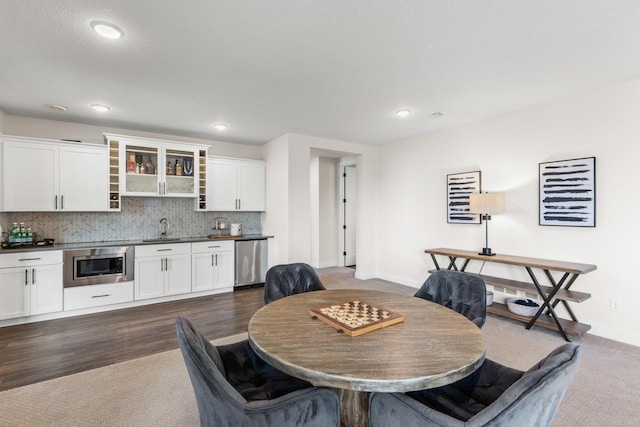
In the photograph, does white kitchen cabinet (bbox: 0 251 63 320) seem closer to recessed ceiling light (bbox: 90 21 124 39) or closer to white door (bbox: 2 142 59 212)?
white door (bbox: 2 142 59 212)

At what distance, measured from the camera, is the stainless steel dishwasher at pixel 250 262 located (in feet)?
15.9

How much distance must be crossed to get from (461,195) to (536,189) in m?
0.94

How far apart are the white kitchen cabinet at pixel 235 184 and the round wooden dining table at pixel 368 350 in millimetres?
3444

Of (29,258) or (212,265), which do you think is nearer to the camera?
(29,258)

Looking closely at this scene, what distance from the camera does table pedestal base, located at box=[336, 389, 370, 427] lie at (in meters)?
1.60

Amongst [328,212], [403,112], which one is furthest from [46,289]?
[328,212]

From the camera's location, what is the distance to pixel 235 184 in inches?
200

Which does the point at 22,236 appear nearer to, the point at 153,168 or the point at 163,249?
the point at 163,249

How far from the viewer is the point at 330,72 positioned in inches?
106

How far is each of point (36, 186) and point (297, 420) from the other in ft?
14.4

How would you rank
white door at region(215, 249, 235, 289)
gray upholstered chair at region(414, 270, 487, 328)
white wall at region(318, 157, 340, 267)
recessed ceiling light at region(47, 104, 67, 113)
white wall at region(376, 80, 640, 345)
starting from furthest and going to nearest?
white wall at region(318, 157, 340, 267) → white door at region(215, 249, 235, 289) → recessed ceiling light at region(47, 104, 67, 113) → white wall at region(376, 80, 640, 345) → gray upholstered chair at region(414, 270, 487, 328)

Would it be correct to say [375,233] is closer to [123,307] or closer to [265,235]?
[265,235]

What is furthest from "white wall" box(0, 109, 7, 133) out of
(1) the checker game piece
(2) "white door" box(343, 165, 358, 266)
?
(2) "white door" box(343, 165, 358, 266)

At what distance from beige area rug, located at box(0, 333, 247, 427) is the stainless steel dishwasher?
239cm
